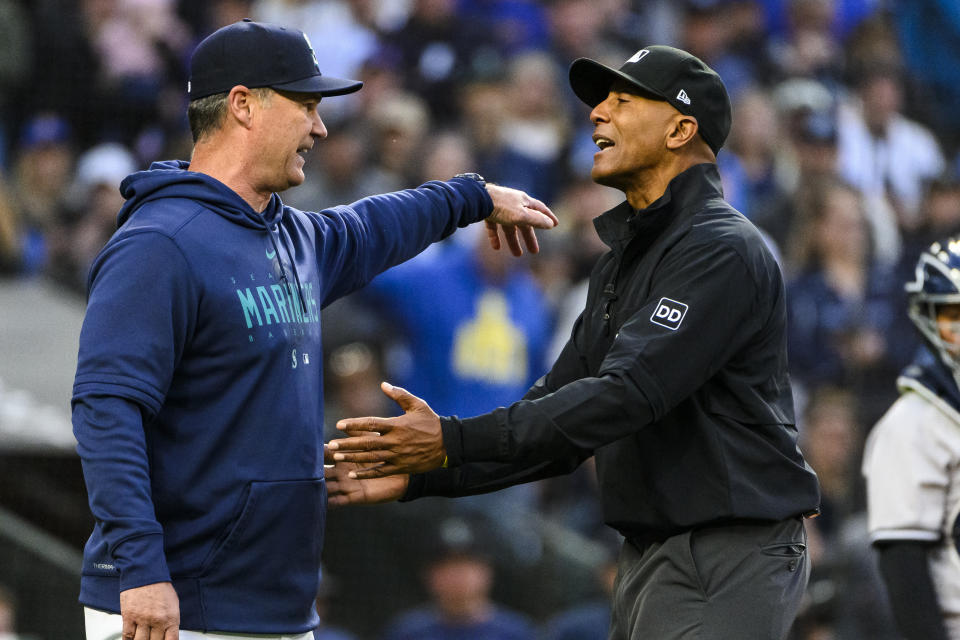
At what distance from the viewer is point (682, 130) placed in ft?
10.9

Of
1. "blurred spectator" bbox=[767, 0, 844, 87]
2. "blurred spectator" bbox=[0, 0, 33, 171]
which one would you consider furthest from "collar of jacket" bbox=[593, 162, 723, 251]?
"blurred spectator" bbox=[767, 0, 844, 87]

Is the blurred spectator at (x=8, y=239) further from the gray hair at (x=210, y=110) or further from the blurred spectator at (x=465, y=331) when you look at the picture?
the gray hair at (x=210, y=110)

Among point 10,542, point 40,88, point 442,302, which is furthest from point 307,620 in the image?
point 40,88

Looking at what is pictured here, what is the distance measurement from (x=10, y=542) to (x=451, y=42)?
381cm

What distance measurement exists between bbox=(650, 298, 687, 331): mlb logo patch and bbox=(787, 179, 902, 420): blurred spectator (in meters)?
4.99

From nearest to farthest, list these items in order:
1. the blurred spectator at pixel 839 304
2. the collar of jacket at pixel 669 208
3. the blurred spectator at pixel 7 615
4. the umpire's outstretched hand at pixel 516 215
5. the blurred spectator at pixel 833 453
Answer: the collar of jacket at pixel 669 208 → the umpire's outstretched hand at pixel 516 215 → the blurred spectator at pixel 7 615 → the blurred spectator at pixel 833 453 → the blurred spectator at pixel 839 304

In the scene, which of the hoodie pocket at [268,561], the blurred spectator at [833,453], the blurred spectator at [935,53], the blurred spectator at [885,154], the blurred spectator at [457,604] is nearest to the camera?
the hoodie pocket at [268,561]

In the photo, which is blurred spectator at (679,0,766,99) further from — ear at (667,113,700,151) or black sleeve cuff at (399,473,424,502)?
black sleeve cuff at (399,473,424,502)

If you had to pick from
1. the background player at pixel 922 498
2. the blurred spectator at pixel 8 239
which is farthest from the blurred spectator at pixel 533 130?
the background player at pixel 922 498

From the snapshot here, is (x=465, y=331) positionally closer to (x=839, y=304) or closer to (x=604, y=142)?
(x=839, y=304)

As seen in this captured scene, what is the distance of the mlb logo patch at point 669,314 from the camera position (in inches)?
118

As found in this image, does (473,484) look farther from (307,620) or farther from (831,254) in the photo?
(831,254)

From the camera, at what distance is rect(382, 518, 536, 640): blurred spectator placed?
6.11 metres

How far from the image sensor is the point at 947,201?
8922 millimetres
